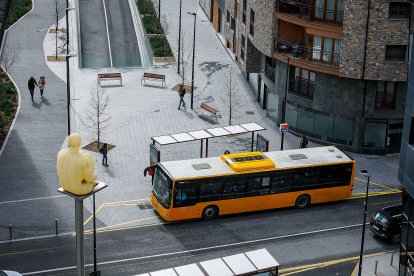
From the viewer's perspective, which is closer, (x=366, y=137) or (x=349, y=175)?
(x=349, y=175)

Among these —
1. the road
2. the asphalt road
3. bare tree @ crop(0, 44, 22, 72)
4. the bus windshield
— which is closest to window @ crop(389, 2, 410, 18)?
the road

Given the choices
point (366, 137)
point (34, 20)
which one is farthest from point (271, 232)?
point (34, 20)

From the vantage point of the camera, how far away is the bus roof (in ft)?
142

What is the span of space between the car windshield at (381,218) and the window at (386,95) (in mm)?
12957

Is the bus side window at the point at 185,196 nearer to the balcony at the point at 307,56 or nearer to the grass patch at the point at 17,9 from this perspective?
the balcony at the point at 307,56

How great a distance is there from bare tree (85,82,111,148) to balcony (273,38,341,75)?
42.9 ft

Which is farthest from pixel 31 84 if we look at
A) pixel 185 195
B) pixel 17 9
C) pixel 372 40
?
pixel 17 9

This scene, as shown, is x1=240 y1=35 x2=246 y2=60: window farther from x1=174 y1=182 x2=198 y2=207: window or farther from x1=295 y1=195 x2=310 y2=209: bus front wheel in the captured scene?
x1=174 y1=182 x2=198 y2=207: window

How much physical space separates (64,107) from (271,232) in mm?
23826

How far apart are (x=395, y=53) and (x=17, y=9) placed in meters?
48.9

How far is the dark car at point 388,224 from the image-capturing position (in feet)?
137

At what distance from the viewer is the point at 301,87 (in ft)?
186

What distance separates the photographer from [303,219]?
45.3 metres

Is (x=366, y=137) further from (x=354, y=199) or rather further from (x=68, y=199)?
(x=68, y=199)
